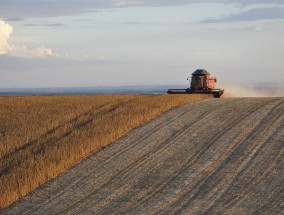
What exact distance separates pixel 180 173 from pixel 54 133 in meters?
7.80

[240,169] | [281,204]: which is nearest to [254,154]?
[240,169]

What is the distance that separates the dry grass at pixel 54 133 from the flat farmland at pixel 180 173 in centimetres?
48

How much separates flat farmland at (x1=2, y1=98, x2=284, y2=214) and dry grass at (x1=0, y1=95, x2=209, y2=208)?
1.59ft

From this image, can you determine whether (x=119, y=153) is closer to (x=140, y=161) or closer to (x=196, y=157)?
(x=140, y=161)

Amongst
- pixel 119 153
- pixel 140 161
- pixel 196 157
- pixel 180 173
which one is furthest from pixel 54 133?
pixel 180 173

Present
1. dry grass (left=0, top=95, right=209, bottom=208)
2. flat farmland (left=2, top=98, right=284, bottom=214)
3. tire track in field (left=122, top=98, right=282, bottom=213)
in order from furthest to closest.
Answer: dry grass (left=0, top=95, right=209, bottom=208) → tire track in field (left=122, top=98, right=282, bottom=213) → flat farmland (left=2, top=98, right=284, bottom=214)

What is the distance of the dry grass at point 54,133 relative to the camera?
17.6 m

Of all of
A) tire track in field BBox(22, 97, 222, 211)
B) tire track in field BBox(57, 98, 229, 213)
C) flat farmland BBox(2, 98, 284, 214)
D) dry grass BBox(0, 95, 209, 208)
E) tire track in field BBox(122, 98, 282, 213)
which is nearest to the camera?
flat farmland BBox(2, 98, 284, 214)

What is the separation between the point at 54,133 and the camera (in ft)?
76.4

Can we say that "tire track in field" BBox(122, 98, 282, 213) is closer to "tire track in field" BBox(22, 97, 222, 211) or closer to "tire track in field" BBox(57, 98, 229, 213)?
"tire track in field" BBox(57, 98, 229, 213)

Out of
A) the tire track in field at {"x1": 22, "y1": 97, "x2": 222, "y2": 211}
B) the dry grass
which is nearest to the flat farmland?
the tire track in field at {"x1": 22, "y1": 97, "x2": 222, "y2": 211}

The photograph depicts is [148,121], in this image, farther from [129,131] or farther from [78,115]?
[78,115]

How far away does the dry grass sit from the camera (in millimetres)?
17625

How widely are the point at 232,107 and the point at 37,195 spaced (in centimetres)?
1347
